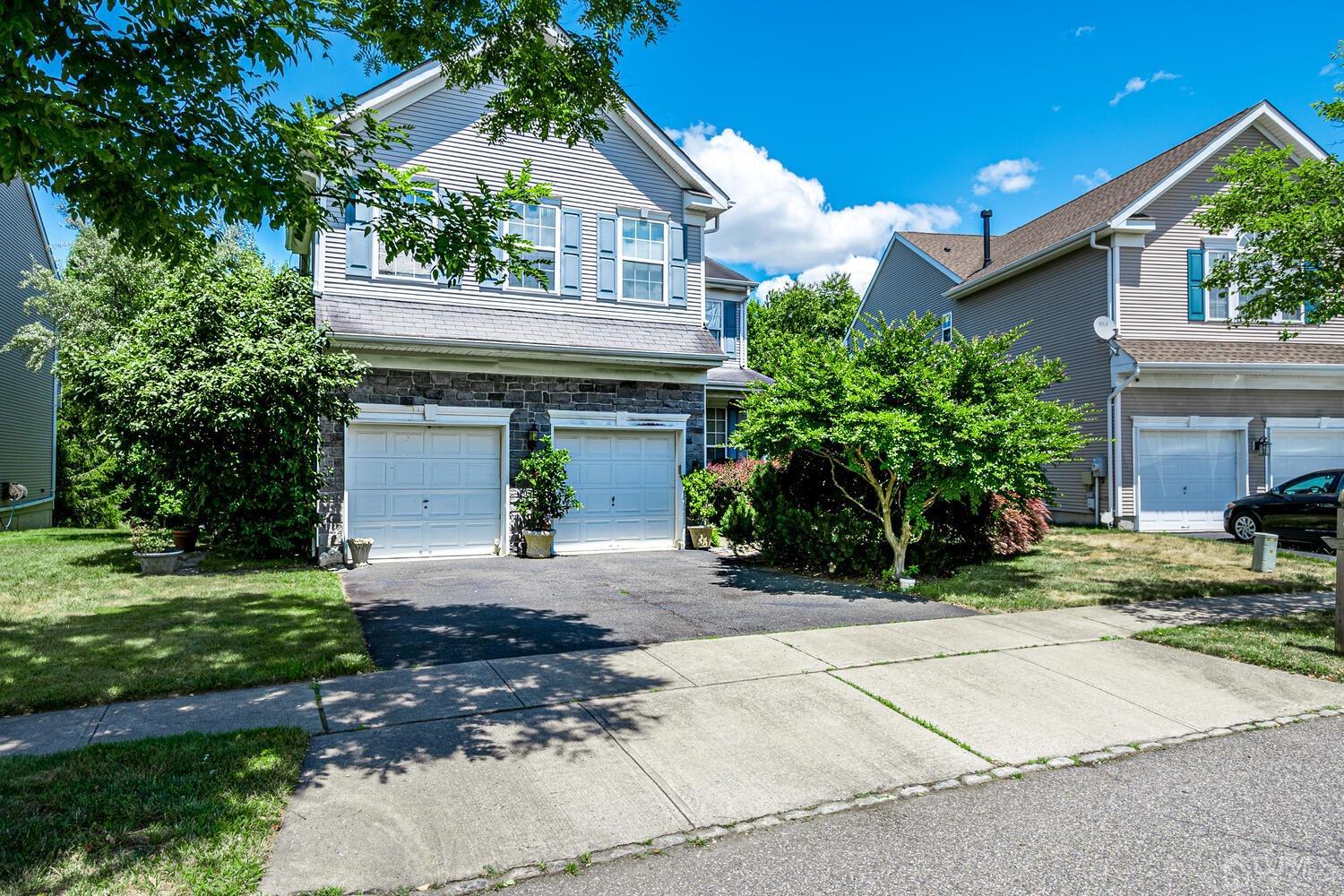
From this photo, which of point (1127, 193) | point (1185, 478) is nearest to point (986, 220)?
point (1127, 193)

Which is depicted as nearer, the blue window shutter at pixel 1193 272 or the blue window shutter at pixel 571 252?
the blue window shutter at pixel 571 252

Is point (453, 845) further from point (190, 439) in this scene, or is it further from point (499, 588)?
point (190, 439)

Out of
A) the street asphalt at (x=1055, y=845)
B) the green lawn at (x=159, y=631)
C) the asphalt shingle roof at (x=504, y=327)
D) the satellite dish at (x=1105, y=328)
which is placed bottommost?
the street asphalt at (x=1055, y=845)

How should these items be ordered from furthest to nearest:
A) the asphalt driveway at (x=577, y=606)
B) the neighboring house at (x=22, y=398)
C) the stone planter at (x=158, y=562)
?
the neighboring house at (x=22, y=398), the stone planter at (x=158, y=562), the asphalt driveway at (x=577, y=606)

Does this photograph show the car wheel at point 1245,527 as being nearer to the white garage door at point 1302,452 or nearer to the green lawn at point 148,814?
the white garage door at point 1302,452

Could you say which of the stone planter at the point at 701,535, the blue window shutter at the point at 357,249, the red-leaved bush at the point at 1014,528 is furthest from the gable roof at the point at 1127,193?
the blue window shutter at the point at 357,249

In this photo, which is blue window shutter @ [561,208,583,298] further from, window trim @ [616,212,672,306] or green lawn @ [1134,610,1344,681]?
green lawn @ [1134,610,1344,681]

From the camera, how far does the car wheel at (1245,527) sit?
14.9 meters

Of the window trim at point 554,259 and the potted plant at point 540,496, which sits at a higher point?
the window trim at point 554,259

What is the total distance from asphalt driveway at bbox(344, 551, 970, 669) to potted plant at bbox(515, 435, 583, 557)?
0.77 meters

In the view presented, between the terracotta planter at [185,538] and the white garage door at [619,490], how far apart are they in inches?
223

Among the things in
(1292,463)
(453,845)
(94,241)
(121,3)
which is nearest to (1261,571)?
(1292,463)

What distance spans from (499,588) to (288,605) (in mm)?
2531

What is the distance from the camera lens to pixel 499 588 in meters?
10.1
